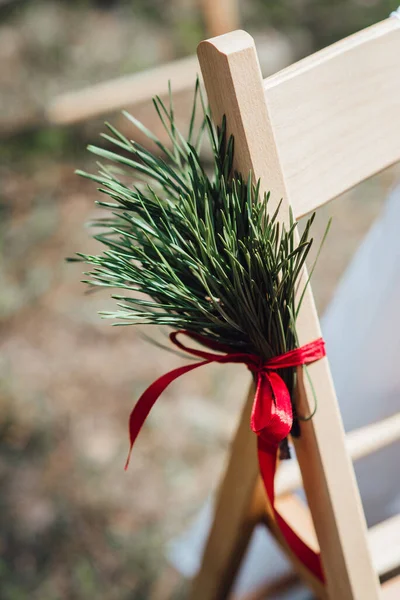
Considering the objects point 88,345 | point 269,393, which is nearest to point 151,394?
point 269,393

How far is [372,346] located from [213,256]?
0.37m

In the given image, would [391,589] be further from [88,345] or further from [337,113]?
[88,345]

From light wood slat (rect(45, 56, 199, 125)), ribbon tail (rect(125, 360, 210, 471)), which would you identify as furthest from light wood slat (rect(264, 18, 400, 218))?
light wood slat (rect(45, 56, 199, 125))

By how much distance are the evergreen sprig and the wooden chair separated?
0.7 inches

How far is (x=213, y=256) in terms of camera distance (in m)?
0.45

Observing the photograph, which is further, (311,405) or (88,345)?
(88,345)

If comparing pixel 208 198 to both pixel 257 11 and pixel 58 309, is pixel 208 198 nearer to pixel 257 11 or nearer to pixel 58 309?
pixel 58 309

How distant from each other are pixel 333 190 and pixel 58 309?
4.76ft

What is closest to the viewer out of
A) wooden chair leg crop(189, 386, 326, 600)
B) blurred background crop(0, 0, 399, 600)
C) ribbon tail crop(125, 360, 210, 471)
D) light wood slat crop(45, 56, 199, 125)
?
ribbon tail crop(125, 360, 210, 471)

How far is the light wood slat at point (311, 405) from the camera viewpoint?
0.43 m

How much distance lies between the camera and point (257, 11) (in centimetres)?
269

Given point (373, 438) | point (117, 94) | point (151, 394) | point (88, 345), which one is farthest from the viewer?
point (117, 94)

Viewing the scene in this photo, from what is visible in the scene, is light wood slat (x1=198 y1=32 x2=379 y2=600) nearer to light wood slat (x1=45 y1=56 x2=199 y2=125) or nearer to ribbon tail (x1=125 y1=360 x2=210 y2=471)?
ribbon tail (x1=125 y1=360 x2=210 y2=471)

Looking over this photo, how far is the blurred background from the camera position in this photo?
1.37 m
